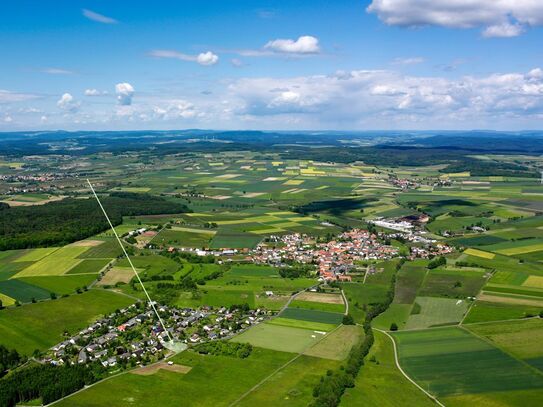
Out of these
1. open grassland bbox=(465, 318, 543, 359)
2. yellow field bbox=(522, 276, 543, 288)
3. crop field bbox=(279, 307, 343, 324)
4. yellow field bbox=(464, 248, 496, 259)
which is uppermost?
yellow field bbox=(464, 248, 496, 259)

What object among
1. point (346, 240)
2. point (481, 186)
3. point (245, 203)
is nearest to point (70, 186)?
point (245, 203)

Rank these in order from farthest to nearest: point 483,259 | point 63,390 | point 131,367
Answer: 1. point 483,259
2. point 131,367
3. point 63,390

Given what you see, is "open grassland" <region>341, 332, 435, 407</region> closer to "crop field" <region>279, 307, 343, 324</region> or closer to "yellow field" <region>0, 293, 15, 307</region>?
"crop field" <region>279, 307, 343, 324</region>

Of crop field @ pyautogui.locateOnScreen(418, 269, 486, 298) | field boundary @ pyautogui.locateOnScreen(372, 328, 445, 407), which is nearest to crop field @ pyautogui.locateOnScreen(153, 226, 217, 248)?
crop field @ pyautogui.locateOnScreen(418, 269, 486, 298)

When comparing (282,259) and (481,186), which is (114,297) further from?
(481,186)

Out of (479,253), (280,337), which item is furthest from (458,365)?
(479,253)

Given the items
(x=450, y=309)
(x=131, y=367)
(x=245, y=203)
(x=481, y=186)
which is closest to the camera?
(x=131, y=367)
